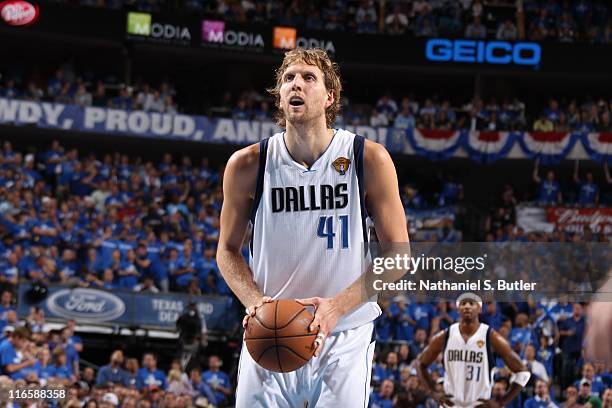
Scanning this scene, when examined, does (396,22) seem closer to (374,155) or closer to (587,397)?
(587,397)

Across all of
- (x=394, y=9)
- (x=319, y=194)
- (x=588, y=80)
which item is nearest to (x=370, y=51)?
(x=394, y=9)

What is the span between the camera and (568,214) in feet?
76.3

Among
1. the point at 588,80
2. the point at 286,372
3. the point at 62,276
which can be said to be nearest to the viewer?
the point at 286,372

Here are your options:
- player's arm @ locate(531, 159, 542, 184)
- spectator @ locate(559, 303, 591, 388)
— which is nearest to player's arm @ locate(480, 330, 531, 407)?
spectator @ locate(559, 303, 591, 388)

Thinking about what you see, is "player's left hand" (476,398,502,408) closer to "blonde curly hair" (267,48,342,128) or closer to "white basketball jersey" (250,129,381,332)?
"white basketball jersey" (250,129,381,332)

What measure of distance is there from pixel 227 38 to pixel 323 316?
2120 centimetres

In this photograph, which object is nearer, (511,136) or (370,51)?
(511,136)

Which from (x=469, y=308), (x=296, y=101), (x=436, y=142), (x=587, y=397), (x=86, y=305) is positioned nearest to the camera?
(x=296, y=101)

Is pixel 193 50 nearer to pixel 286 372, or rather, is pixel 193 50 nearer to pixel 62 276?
pixel 62 276

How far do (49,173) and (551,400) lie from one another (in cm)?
1213

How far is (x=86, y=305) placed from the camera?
1616cm

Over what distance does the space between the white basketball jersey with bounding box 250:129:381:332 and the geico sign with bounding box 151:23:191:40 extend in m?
20.6

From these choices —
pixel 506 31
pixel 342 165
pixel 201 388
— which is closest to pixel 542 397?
pixel 201 388

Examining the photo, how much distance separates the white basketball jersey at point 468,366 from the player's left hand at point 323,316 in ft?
21.6
